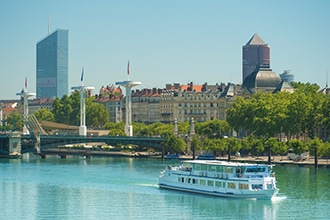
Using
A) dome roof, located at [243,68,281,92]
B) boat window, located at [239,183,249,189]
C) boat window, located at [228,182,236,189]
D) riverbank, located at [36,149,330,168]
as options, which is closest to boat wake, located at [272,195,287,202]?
boat window, located at [239,183,249,189]

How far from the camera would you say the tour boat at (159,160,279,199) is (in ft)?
254

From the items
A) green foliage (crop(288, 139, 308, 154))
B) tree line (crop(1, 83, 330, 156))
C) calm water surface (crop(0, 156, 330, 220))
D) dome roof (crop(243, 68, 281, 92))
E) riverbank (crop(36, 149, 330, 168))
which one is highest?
dome roof (crop(243, 68, 281, 92))

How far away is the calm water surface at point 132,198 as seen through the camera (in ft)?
230

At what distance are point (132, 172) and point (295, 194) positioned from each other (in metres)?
25.1

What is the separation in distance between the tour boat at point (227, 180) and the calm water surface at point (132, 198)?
0.82 metres

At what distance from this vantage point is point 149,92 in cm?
19212

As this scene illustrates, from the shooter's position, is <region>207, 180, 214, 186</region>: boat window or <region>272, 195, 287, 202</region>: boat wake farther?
<region>207, 180, 214, 186</region>: boat window

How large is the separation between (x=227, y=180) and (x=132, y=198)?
7020 mm

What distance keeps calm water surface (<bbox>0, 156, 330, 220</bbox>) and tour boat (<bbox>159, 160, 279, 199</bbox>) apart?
32.3 inches

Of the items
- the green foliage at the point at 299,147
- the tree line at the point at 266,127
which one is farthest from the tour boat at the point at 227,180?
the green foliage at the point at 299,147

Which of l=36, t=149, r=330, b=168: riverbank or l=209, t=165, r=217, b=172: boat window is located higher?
l=36, t=149, r=330, b=168: riverbank

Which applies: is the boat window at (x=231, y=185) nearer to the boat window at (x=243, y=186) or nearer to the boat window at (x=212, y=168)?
the boat window at (x=243, y=186)

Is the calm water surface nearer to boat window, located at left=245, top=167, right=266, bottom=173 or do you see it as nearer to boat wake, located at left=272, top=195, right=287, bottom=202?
boat wake, located at left=272, top=195, right=287, bottom=202

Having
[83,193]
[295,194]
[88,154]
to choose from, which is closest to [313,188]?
[295,194]
